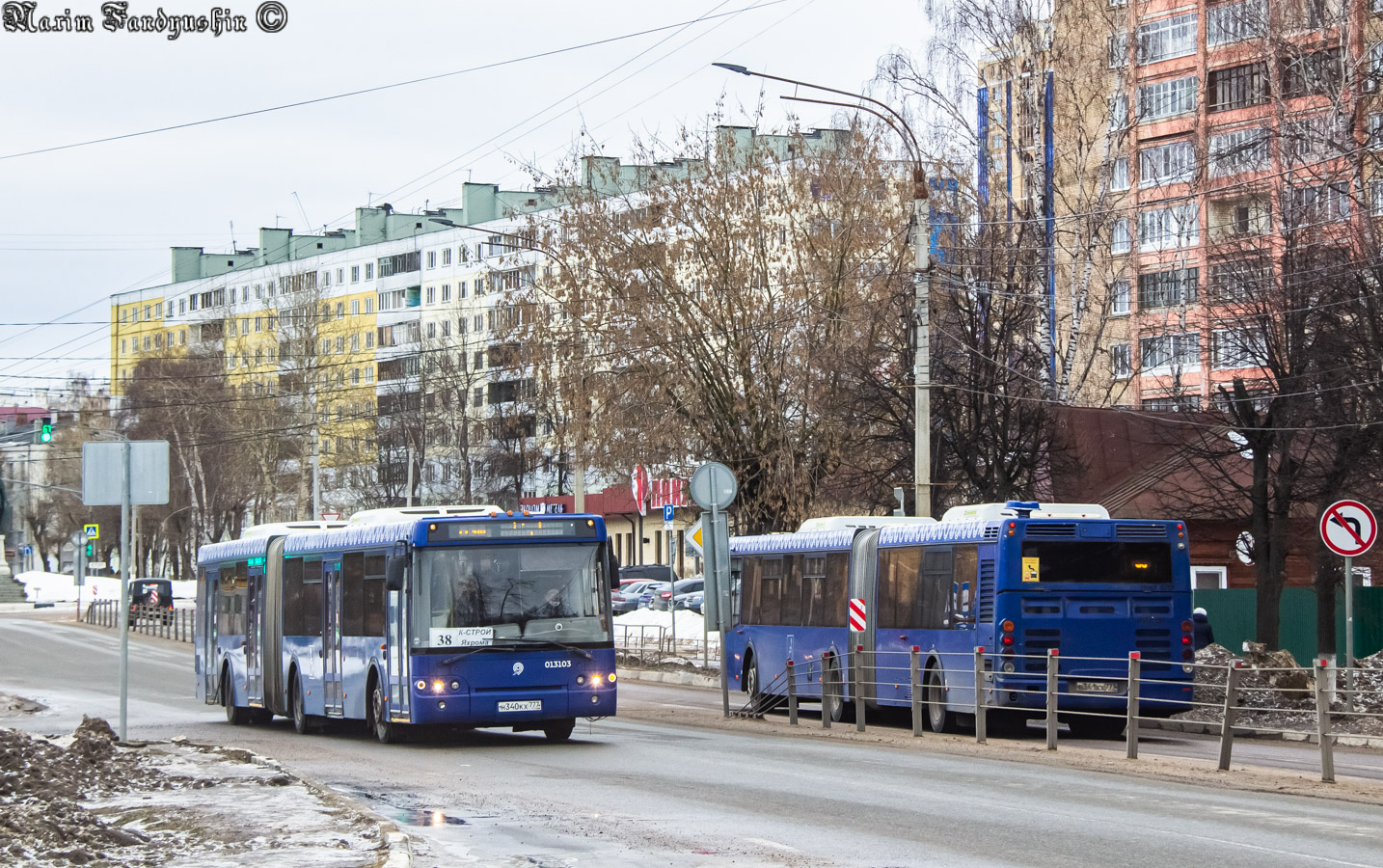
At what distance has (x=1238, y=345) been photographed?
121 feet

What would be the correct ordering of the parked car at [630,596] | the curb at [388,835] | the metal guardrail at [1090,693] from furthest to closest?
the parked car at [630,596]
the metal guardrail at [1090,693]
the curb at [388,835]

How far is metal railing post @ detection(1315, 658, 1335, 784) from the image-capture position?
1722cm

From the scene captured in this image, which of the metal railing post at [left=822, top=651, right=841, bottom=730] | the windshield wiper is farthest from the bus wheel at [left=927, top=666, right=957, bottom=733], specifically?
the windshield wiper

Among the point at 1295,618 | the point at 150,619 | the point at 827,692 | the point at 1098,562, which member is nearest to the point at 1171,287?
the point at 1295,618

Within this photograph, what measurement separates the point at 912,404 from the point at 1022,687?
53.5ft

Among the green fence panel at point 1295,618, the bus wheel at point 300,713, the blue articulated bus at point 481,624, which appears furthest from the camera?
the green fence panel at point 1295,618

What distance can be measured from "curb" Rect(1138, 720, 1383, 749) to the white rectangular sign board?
43.5 ft

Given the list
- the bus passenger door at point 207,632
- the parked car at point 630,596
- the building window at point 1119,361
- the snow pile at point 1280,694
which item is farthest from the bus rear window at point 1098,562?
the parked car at point 630,596

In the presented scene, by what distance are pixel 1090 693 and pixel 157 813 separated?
13803 millimetres

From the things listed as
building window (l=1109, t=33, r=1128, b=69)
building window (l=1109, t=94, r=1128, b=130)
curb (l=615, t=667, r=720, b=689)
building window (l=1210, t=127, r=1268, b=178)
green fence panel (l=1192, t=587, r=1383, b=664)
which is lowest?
curb (l=615, t=667, r=720, b=689)

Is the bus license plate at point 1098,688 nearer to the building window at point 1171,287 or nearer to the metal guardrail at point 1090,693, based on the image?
the metal guardrail at point 1090,693

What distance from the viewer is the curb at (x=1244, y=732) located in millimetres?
24258

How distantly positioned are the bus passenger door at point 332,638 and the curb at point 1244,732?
36.3ft

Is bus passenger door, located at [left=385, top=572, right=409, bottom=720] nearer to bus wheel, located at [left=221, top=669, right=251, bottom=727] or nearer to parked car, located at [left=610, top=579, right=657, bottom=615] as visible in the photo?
bus wheel, located at [left=221, top=669, right=251, bottom=727]
